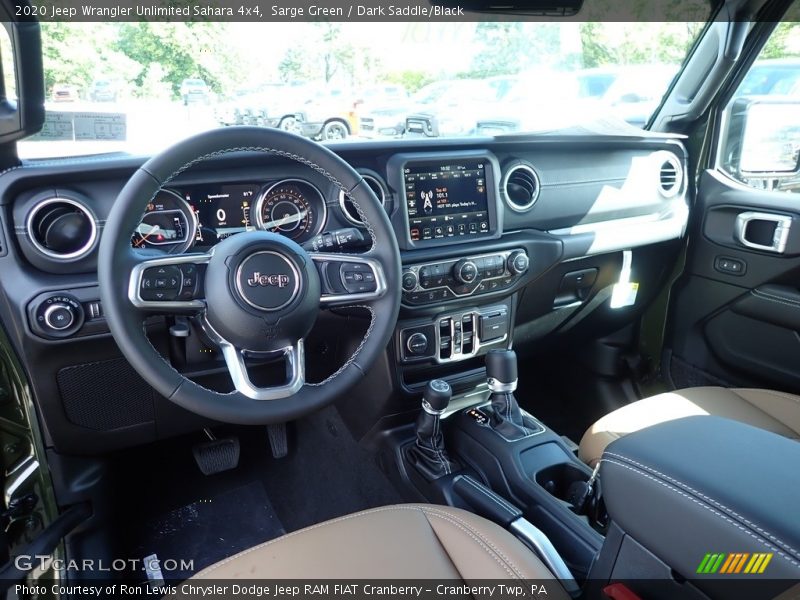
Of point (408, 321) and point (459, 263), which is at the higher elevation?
point (459, 263)

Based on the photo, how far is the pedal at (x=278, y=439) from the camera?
87.2 inches

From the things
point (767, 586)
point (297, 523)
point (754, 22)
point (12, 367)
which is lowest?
point (297, 523)

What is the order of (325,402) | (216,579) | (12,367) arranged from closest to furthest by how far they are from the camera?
(216,579) → (325,402) → (12,367)

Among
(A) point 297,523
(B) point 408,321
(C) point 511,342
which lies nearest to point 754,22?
(C) point 511,342

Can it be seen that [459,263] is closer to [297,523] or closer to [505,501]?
[505,501]

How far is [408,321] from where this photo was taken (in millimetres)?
2033

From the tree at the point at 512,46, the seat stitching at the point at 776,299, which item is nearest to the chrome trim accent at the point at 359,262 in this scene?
the tree at the point at 512,46

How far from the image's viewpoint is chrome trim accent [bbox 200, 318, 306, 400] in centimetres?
134

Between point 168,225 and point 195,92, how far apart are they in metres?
0.37

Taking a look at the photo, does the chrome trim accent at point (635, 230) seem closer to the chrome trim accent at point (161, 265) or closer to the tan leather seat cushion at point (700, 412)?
the tan leather seat cushion at point (700, 412)

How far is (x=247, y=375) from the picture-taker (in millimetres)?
1354

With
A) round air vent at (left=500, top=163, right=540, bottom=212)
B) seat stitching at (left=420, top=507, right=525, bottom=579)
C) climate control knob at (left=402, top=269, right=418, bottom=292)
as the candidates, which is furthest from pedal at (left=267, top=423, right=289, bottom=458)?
round air vent at (left=500, top=163, right=540, bottom=212)

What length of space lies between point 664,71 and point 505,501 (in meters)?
1.97

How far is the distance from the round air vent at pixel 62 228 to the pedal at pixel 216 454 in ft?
3.01
